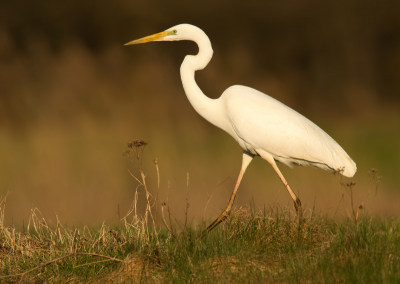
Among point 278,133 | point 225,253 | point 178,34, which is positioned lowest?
point 225,253

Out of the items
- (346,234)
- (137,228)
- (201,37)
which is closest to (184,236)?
(137,228)

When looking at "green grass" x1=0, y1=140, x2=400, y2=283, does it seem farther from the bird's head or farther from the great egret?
the bird's head

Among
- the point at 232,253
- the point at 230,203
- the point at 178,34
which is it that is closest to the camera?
the point at 232,253

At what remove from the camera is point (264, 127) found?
4.16 m

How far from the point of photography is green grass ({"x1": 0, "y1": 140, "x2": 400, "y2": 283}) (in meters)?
2.58

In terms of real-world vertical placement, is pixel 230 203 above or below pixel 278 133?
below

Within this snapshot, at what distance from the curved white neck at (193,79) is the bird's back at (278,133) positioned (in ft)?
0.72

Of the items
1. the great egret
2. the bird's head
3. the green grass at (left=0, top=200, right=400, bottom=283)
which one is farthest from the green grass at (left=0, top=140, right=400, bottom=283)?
the bird's head

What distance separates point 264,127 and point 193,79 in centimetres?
92

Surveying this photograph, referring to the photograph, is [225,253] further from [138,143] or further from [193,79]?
[193,79]

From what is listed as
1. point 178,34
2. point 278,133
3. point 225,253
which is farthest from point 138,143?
point 178,34

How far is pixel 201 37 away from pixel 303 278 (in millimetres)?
2714

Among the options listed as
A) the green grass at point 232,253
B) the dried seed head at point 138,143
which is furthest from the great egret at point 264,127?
the dried seed head at point 138,143

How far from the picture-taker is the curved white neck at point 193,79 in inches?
168
